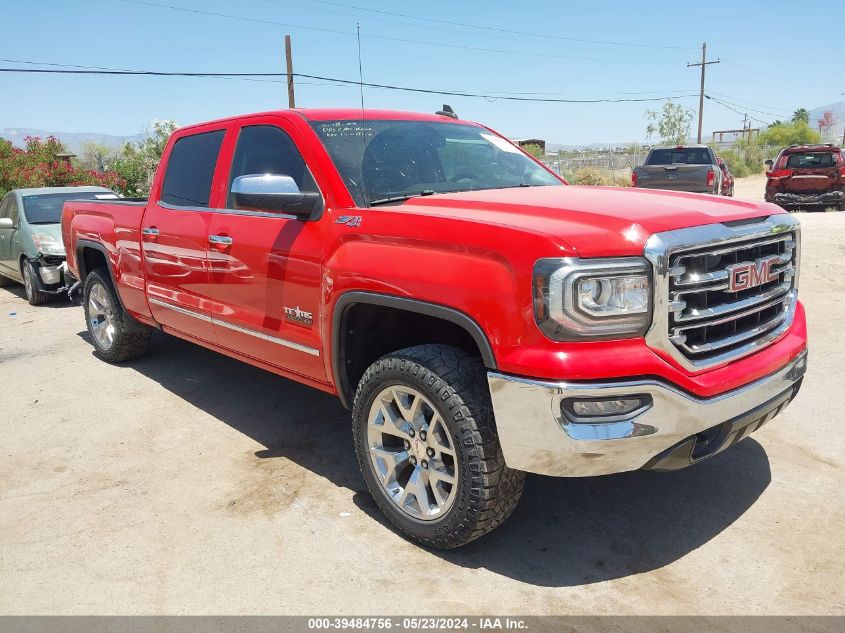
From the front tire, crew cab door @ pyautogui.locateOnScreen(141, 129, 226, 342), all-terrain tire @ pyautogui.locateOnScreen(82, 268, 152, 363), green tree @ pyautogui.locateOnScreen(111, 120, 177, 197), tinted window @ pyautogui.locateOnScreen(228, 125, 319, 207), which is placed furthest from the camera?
green tree @ pyautogui.locateOnScreen(111, 120, 177, 197)

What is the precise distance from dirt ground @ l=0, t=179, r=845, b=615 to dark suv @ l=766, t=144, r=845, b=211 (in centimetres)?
1324

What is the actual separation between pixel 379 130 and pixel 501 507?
2.21m

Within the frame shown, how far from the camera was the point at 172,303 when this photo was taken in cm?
492

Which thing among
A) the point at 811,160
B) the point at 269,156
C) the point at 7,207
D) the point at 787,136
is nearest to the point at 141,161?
the point at 7,207

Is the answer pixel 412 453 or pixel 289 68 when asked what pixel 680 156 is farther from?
pixel 412 453

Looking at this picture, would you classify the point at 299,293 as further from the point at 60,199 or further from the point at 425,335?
the point at 60,199

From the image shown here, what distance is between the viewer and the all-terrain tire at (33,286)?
967 centimetres

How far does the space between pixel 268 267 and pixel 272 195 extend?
0.56 meters

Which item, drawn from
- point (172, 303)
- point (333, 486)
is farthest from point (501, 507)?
point (172, 303)

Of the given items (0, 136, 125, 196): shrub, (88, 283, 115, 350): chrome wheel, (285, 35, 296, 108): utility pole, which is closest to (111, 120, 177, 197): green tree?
(0, 136, 125, 196): shrub

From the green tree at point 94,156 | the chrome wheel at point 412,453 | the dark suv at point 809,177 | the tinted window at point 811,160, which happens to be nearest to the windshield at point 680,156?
the dark suv at point 809,177

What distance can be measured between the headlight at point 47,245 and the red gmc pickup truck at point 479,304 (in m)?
6.37

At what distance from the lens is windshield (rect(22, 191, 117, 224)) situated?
1027 centimetres

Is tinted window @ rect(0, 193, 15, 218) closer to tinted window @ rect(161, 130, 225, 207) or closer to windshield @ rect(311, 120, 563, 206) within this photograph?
tinted window @ rect(161, 130, 225, 207)
